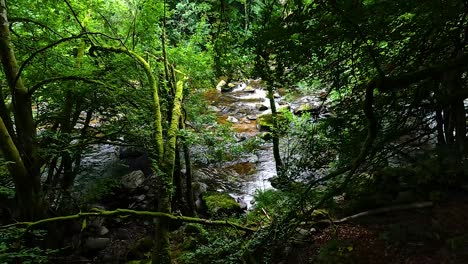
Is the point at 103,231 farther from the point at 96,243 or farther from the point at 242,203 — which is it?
the point at 242,203

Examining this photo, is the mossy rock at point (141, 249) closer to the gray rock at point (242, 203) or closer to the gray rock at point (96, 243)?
the gray rock at point (96, 243)

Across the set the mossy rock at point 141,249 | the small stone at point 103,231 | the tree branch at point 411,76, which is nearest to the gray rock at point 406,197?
the tree branch at point 411,76

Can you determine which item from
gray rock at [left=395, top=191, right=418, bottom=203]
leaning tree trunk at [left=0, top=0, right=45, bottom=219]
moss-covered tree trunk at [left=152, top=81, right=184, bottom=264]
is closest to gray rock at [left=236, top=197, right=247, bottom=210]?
moss-covered tree trunk at [left=152, top=81, right=184, bottom=264]

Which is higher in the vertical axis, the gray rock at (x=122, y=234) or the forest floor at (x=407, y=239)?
the forest floor at (x=407, y=239)

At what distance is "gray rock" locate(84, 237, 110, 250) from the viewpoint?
7.73 meters

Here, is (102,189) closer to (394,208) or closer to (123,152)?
(123,152)

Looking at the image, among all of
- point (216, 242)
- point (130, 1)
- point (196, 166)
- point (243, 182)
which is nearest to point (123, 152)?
point (196, 166)

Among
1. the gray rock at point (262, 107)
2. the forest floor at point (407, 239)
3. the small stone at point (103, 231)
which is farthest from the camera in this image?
the gray rock at point (262, 107)

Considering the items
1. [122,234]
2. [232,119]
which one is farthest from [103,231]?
[232,119]

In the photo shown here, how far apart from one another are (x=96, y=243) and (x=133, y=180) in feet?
8.66

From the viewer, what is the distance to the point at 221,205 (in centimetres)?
889

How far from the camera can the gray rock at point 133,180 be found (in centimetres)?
999

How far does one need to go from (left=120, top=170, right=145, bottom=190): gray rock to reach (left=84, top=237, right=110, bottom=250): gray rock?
211cm

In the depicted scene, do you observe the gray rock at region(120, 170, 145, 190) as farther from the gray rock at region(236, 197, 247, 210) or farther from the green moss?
the gray rock at region(236, 197, 247, 210)
